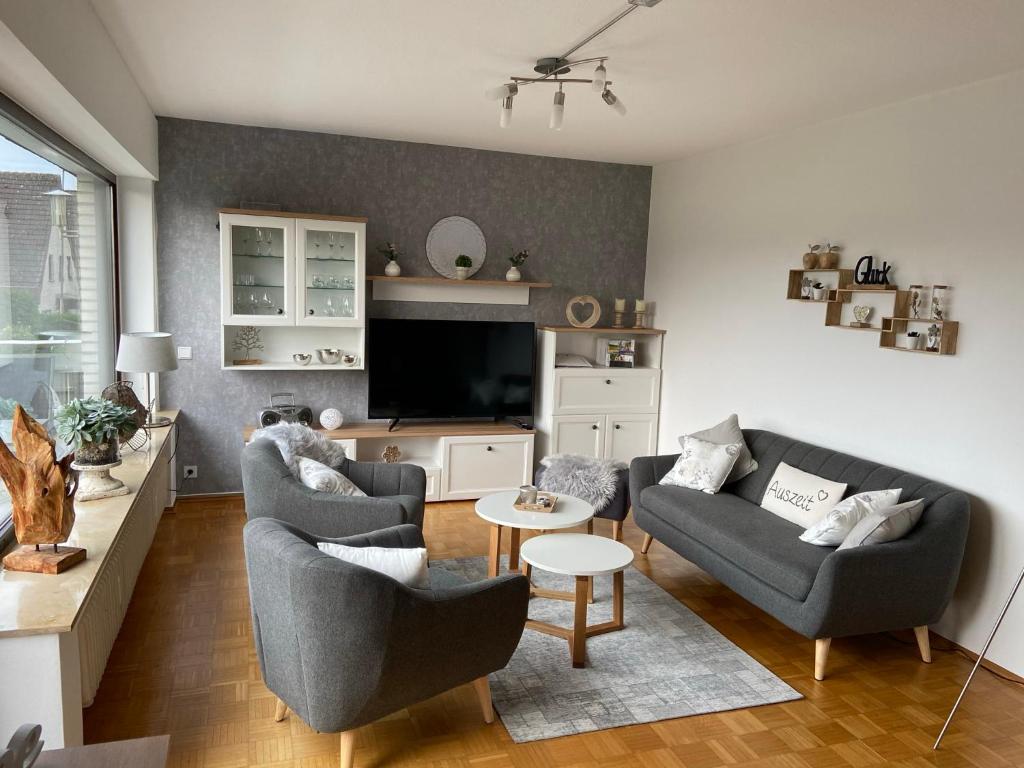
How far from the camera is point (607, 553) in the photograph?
11.0 ft

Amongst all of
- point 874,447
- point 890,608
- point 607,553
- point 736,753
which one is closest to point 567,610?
point 607,553

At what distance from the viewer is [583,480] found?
14.5 ft

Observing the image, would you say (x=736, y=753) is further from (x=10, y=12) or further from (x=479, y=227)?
(x=479, y=227)

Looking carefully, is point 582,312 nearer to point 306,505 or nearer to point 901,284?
point 901,284

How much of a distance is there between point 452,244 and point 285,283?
1.31m

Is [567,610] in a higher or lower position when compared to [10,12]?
lower

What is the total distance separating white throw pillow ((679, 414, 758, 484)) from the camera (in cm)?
449

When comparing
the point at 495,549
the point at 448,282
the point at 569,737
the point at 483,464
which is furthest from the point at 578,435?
the point at 569,737

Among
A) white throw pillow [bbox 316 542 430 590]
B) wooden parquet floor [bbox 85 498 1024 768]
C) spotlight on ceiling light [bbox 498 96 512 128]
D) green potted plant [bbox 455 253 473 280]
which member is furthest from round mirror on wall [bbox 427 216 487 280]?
white throw pillow [bbox 316 542 430 590]

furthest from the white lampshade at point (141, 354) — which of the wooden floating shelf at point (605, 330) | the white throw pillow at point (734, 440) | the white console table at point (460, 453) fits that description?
the white throw pillow at point (734, 440)

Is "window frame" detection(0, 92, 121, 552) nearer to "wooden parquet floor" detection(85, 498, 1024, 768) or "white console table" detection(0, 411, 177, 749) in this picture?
"white console table" detection(0, 411, 177, 749)

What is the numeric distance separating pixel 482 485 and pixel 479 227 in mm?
1976

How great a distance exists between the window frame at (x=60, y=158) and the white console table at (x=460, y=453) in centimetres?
169

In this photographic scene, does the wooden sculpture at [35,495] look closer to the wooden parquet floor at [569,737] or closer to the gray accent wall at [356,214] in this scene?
the wooden parquet floor at [569,737]
